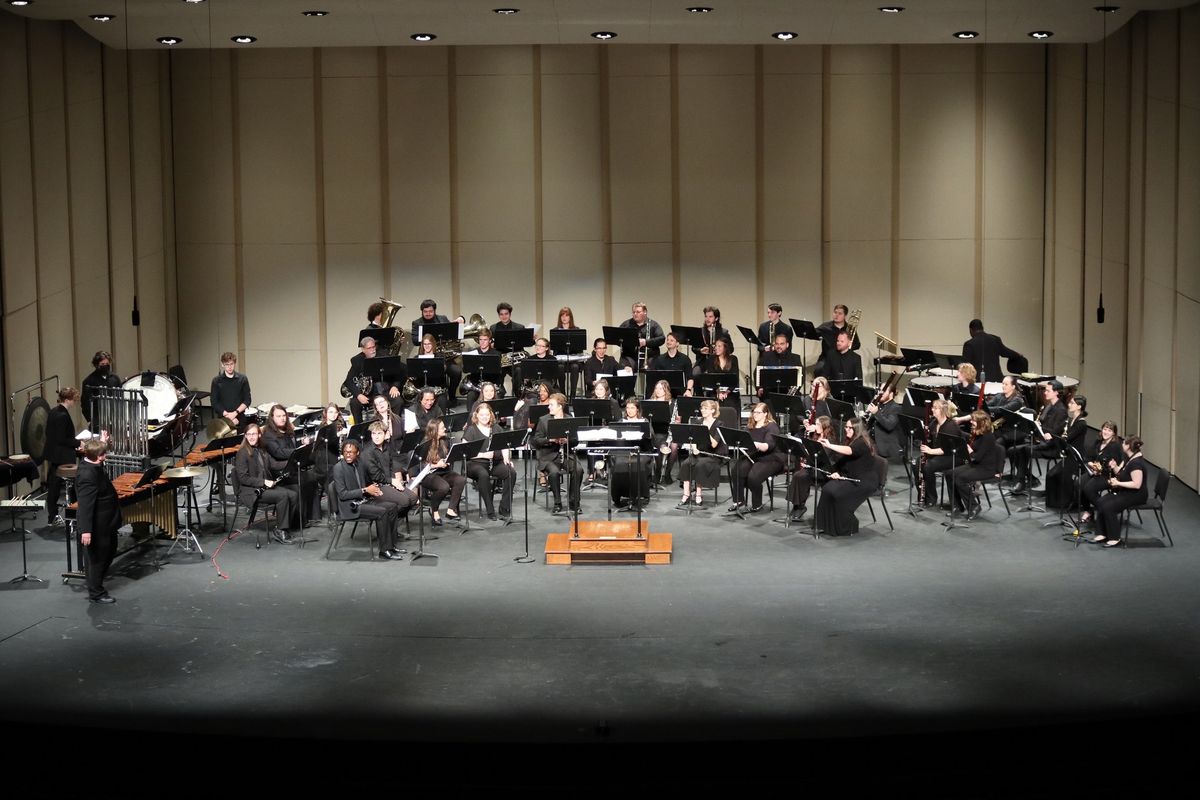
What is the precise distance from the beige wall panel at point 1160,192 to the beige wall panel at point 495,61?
24.5 ft

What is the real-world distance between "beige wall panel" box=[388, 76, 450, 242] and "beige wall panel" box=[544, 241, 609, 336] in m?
1.42

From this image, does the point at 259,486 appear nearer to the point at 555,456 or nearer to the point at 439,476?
the point at 439,476

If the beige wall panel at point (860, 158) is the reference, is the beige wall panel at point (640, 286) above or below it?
below

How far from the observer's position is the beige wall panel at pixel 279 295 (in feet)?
61.5

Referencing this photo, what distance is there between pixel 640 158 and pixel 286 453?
718cm

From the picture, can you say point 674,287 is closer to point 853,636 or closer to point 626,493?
point 626,493

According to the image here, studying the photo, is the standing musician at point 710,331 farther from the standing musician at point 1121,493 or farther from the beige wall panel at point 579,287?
the standing musician at point 1121,493

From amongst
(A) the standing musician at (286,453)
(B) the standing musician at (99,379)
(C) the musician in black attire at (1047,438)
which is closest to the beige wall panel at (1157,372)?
(C) the musician in black attire at (1047,438)

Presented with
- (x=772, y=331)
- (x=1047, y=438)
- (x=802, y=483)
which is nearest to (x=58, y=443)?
(x=802, y=483)

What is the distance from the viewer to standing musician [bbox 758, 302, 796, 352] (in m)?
16.6

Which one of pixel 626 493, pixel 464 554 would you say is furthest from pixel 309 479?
pixel 626 493

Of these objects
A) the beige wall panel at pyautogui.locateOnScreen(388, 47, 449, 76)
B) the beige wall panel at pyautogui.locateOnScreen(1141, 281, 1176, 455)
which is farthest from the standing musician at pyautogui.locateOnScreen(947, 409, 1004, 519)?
the beige wall panel at pyautogui.locateOnScreen(388, 47, 449, 76)

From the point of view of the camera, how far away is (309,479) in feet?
43.5

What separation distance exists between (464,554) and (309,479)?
1.79 m
